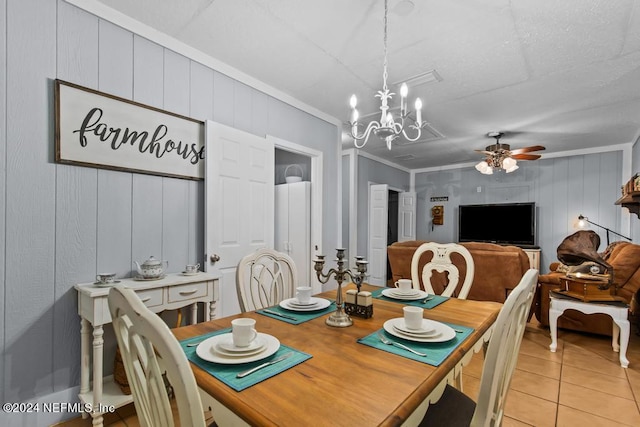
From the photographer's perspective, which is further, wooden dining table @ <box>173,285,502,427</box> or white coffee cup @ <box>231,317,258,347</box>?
white coffee cup @ <box>231,317,258,347</box>

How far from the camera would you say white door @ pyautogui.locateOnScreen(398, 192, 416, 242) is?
7.04 m

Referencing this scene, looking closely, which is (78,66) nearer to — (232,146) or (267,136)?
(232,146)

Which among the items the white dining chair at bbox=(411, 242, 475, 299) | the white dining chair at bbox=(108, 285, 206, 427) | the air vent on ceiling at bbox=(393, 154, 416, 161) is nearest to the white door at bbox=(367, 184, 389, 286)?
the air vent on ceiling at bbox=(393, 154, 416, 161)

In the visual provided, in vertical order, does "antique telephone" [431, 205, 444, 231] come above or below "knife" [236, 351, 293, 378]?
above

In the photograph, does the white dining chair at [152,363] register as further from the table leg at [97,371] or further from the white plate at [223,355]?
the table leg at [97,371]

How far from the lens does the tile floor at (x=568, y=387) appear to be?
1.87 metres

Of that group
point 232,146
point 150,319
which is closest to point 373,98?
point 232,146

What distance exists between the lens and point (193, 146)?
96.6 inches

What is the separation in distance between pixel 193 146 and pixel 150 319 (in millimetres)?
2077

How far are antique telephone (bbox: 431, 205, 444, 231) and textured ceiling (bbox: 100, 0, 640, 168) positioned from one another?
3377mm

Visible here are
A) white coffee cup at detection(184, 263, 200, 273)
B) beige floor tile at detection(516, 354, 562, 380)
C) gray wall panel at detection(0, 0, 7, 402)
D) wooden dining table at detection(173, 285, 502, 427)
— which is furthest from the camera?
beige floor tile at detection(516, 354, 562, 380)

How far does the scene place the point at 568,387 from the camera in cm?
222

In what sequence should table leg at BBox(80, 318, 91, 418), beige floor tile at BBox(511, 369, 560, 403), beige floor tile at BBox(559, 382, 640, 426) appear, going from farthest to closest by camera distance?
beige floor tile at BBox(511, 369, 560, 403) < beige floor tile at BBox(559, 382, 640, 426) < table leg at BBox(80, 318, 91, 418)

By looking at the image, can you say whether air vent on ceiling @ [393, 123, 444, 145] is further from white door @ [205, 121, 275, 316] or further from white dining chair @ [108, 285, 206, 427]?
white dining chair @ [108, 285, 206, 427]
